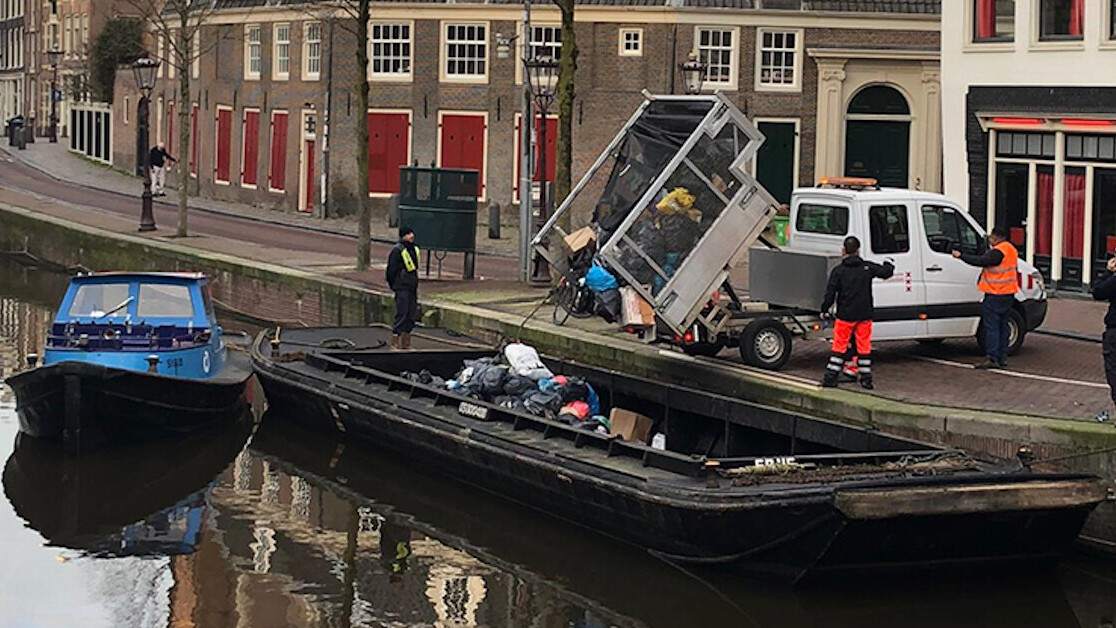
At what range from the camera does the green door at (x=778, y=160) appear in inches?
1521

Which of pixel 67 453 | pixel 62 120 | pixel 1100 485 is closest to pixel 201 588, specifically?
pixel 67 453

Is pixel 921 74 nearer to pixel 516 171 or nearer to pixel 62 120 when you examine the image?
pixel 516 171

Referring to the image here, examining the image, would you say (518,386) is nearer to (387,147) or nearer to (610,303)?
(610,303)

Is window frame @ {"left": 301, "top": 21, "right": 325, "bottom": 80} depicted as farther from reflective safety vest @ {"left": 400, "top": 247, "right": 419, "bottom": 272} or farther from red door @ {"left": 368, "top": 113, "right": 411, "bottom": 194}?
reflective safety vest @ {"left": 400, "top": 247, "right": 419, "bottom": 272}

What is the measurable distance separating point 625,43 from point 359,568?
81.1 feet

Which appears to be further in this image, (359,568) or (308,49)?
(308,49)

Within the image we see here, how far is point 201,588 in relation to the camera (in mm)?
14367

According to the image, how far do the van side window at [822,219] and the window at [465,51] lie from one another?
67.6 feet

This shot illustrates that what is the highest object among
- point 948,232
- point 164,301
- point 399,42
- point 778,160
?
point 399,42

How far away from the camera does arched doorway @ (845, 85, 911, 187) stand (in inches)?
1522

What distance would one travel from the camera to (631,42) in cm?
3825

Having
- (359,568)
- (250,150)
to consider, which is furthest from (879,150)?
(359,568)

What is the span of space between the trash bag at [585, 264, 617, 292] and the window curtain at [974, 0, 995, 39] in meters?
7.91

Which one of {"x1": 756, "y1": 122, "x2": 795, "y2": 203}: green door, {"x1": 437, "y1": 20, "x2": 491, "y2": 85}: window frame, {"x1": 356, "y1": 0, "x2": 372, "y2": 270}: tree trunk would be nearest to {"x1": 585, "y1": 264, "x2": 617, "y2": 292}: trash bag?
{"x1": 356, "y1": 0, "x2": 372, "y2": 270}: tree trunk
